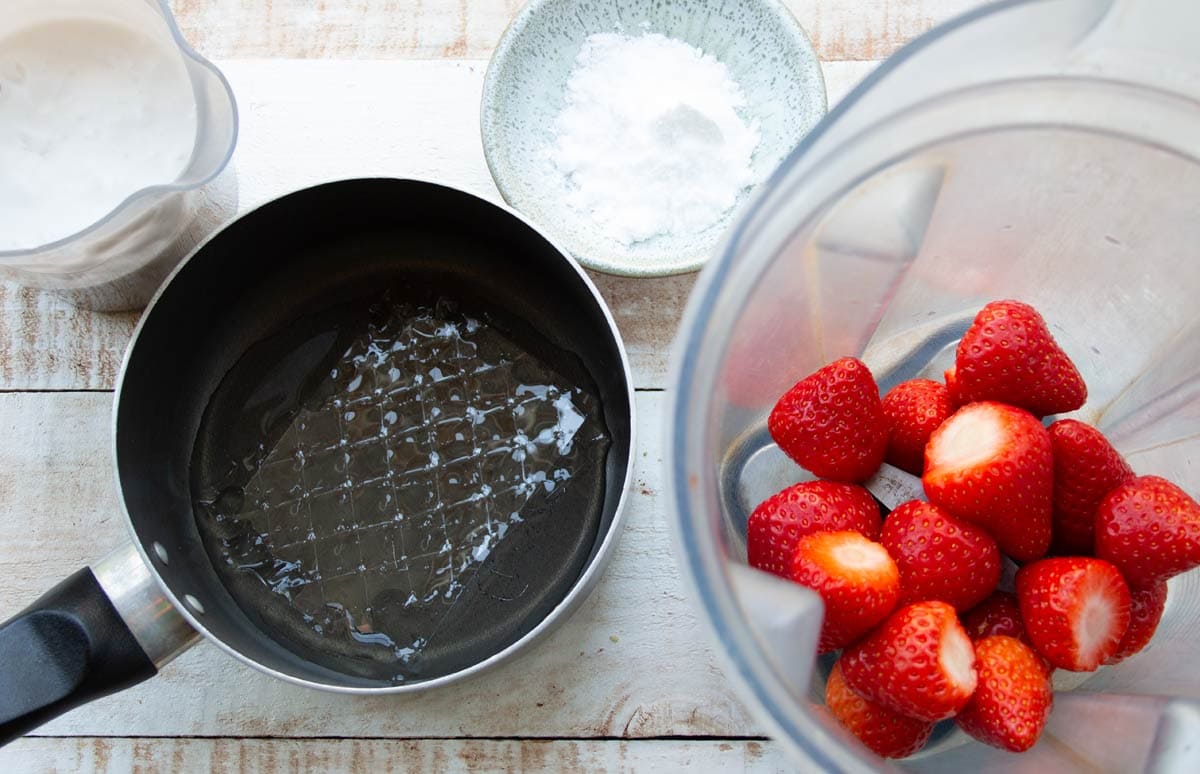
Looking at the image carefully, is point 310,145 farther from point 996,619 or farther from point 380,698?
point 996,619

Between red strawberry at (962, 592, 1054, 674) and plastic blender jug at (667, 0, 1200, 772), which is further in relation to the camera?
red strawberry at (962, 592, 1054, 674)

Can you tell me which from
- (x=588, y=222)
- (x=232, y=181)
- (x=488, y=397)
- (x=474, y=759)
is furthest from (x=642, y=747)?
(x=232, y=181)

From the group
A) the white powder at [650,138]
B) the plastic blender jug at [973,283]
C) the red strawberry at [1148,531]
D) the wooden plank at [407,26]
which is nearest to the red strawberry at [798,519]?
the plastic blender jug at [973,283]

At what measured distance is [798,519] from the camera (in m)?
0.54

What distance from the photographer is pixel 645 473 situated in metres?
0.71

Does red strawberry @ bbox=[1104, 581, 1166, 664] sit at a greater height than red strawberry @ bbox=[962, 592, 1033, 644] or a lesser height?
greater

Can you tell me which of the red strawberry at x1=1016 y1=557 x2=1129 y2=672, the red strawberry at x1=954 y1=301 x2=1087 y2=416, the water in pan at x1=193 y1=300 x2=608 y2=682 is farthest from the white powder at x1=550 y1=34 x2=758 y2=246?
the red strawberry at x1=1016 y1=557 x2=1129 y2=672

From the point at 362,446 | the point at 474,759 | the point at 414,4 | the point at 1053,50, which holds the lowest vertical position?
the point at 474,759

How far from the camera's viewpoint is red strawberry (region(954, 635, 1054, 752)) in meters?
0.50

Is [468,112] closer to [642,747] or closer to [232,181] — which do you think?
[232,181]

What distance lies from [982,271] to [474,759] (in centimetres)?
44

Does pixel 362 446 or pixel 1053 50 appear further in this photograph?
pixel 362 446

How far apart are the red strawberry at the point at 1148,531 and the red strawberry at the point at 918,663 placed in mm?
94

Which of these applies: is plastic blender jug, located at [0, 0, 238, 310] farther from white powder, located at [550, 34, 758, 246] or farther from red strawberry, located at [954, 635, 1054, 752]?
red strawberry, located at [954, 635, 1054, 752]
